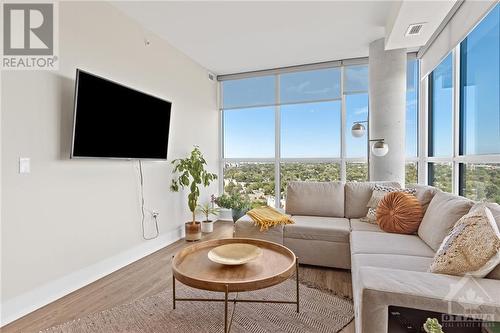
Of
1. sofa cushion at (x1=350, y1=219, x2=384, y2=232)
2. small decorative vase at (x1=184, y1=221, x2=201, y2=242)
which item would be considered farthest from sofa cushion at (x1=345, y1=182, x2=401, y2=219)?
small decorative vase at (x1=184, y1=221, x2=201, y2=242)

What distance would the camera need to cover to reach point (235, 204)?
4.62 m

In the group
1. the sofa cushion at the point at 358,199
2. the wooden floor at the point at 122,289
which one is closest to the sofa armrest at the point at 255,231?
the wooden floor at the point at 122,289

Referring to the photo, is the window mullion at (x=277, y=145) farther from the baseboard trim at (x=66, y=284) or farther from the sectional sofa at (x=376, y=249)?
the baseboard trim at (x=66, y=284)

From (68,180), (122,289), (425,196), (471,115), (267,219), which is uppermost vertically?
(471,115)

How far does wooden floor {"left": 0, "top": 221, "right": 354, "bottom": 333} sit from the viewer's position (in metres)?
1.94

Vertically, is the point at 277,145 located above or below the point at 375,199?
above

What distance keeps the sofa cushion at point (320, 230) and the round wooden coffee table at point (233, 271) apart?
72cm

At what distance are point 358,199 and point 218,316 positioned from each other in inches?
81.7

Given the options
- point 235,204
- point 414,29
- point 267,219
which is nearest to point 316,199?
point 267,219

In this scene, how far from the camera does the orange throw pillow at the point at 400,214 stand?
2469 mm

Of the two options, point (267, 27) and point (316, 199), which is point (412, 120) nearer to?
point (316, 199)

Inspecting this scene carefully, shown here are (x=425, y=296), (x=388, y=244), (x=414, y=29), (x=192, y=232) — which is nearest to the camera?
(x=425, y=296)

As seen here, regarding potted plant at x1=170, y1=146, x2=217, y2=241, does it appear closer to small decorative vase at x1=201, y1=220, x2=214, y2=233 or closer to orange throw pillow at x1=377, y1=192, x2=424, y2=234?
small decorative vase at x1=201, y1=220, x2=214, y2=233

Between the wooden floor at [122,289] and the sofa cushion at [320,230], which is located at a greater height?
the sofa cushion at [320,230]
